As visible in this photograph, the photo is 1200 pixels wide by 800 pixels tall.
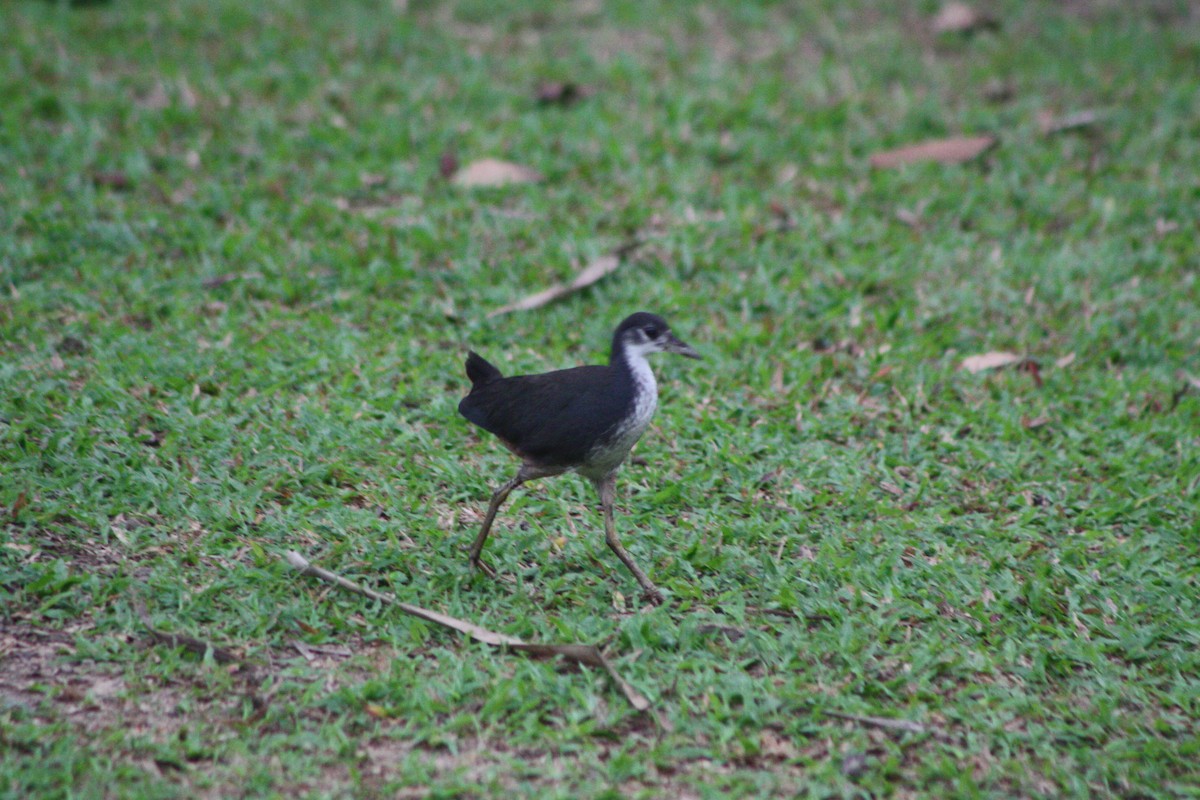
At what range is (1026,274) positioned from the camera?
6.93m

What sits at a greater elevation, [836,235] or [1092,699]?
[836,235]

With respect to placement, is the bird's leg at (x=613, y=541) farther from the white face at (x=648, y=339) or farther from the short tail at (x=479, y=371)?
the short tail at (x=479, y=371)

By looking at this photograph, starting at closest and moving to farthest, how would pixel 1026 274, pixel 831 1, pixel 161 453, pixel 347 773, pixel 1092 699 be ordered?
pixel 347 773 → pixel 1092 699 → pixel 161 453 → pixel 1026 274 → pixel 831 1

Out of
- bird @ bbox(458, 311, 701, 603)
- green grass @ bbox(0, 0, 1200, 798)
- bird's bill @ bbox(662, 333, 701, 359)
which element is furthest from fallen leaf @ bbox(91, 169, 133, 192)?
bird's bill @ bbox(662, 333, 701, 359)

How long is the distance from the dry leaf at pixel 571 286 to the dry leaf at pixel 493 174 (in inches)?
44.7

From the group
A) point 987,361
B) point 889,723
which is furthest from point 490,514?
point 987,361

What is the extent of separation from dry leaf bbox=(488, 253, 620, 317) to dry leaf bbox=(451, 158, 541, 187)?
114 centimetres

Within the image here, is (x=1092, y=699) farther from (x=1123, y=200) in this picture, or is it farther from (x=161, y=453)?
(x=1123, y=200)

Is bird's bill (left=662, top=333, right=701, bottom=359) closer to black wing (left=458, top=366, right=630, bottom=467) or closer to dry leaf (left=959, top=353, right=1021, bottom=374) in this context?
black wing (left=458, top=366, right=630, bottom=467)

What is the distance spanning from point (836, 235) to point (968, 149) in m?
1.61

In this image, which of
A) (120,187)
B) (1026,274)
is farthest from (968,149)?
(120,187)

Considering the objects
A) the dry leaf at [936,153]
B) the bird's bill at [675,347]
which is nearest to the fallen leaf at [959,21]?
the dry leaf at [936,153]

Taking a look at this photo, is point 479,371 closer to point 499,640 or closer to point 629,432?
point 629,432

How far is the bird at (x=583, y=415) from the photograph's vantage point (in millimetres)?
4324
